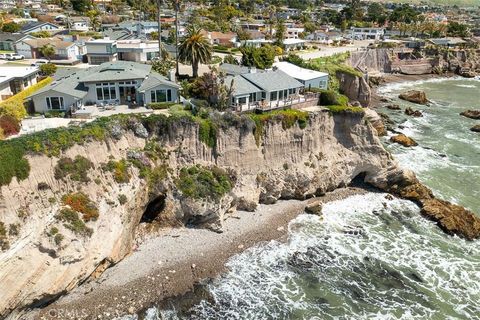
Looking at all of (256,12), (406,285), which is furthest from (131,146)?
(256,12)

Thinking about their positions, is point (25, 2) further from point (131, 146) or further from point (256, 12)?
point (131, 146)

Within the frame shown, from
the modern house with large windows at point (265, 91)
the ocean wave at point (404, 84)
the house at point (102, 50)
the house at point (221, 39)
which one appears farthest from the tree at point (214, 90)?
the ocean wave at point (404, 84)

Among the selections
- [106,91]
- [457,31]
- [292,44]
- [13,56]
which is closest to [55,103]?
[106,91]

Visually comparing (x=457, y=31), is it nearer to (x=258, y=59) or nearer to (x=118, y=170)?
(x=258, y=59)

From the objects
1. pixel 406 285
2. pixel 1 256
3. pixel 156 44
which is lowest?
pixel 406 285

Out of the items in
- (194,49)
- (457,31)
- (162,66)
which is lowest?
(457,31)

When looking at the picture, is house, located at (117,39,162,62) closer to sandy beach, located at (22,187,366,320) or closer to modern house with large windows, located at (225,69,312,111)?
modern house with large windows, located at (225,69,312,111)
